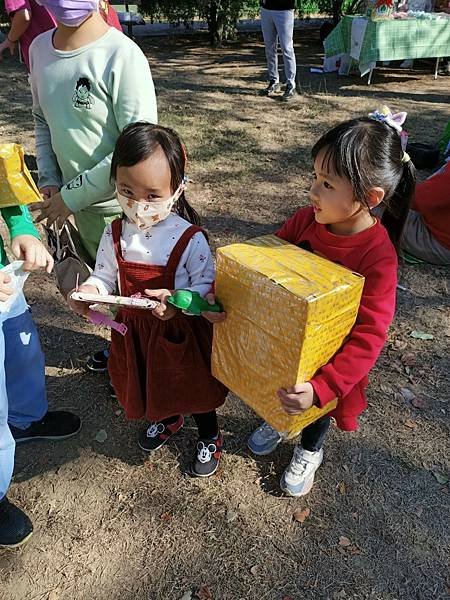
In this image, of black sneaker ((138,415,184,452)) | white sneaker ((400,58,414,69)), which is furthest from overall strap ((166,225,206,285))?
white sneaker ((400,58,414,69))

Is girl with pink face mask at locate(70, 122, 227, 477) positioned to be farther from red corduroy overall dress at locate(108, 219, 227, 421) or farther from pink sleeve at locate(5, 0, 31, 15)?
pink sleeve at locate(5, 0, 31, 15)

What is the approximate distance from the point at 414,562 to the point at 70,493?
1396 millimetres

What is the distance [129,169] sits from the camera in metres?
1.65

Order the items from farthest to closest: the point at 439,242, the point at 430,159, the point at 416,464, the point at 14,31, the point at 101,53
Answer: the point at 430,159, the point at 14,31, the point at 439,242, the point at 416,464, the point at 101,53

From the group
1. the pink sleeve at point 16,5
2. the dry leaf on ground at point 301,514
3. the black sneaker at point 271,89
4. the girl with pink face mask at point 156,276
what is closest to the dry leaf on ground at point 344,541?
the dry leaf on ground at point 301,514

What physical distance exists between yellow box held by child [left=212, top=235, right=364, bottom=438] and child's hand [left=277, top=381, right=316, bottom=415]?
2 cm

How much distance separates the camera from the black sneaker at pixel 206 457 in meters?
2.25

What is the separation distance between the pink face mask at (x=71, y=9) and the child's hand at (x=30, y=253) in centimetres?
79

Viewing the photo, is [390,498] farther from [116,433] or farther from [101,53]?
[101,53]

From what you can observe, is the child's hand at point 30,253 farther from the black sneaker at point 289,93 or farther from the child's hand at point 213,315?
the black sneaker at point 289,93

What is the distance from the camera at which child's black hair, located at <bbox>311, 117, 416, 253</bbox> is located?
1513 mm

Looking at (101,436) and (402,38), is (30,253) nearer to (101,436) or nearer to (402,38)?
(101,436)

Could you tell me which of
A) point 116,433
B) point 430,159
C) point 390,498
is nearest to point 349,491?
point 390,498

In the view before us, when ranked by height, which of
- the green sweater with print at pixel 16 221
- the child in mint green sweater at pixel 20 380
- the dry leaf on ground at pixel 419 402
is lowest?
the dry leaf on ground at pixel 419 402
